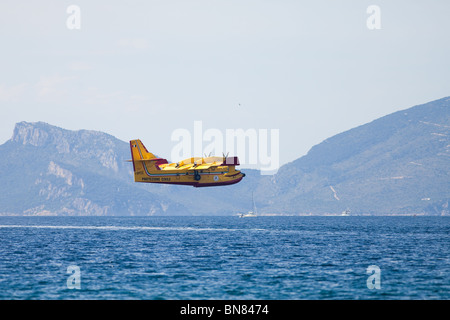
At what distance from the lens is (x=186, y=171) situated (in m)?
131

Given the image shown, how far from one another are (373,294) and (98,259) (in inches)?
1875

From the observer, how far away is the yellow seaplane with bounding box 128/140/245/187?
426ft

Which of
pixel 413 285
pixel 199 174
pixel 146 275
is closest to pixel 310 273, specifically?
pixel 413 285

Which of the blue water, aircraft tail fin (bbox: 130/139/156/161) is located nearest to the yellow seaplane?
aircraft tail fin (bbox: 130/139/156/161)

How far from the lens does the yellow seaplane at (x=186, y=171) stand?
130 m

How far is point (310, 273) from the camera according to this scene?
82188mm

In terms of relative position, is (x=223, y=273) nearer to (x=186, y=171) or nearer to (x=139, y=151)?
(x=186, y=171)

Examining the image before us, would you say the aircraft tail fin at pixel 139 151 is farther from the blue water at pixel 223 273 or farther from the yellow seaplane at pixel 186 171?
the blue water at pixel 223 273

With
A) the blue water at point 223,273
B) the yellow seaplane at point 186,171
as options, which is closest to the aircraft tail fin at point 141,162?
the yellow seaplane at point 186,171

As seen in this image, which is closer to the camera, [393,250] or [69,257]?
[69,257]

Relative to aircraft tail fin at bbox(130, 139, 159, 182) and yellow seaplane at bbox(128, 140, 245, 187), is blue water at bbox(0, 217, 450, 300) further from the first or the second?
aircraft tail fin at bbox(130, 139, 159, 182)

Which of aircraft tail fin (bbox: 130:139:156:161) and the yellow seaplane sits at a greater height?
aircraft tail fin (bbox: 130:139:156:161)

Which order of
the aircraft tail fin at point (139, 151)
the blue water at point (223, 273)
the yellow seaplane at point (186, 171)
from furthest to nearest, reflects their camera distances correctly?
1. the aircraft tail fin at point (139, 151)
2. the yellow seaplane at point (186, 171)
3. the blue water at point (223, 273)
